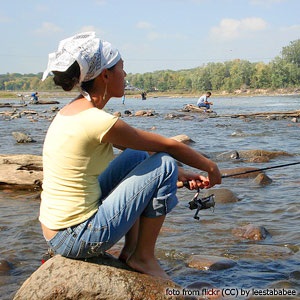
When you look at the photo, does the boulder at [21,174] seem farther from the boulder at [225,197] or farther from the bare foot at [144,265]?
the bare foot at [144,265]

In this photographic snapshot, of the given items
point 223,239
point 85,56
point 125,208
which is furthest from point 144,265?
point 223,239

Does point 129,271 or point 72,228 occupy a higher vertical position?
point 72,228

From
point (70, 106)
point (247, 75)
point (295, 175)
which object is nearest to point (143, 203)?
point (70, 106)

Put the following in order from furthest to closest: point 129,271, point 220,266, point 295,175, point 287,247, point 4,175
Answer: point 295,175 < point 4,175 < point 287,247 < point 220,266 < point 129,271

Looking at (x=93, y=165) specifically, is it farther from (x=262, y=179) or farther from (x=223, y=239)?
(x=262, y=179)

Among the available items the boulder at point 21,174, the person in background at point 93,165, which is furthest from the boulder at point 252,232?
the boulder at point 21,174

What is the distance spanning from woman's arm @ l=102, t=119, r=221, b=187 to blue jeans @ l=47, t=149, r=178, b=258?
0.08m

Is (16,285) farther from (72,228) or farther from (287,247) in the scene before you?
(287,247)

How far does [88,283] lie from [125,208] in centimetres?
59

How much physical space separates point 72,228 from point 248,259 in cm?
211

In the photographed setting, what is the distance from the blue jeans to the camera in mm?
3201

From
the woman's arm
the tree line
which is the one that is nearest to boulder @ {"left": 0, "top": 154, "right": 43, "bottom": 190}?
the woman's arm

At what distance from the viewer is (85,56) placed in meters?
3.23

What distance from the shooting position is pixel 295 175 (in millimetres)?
9172
